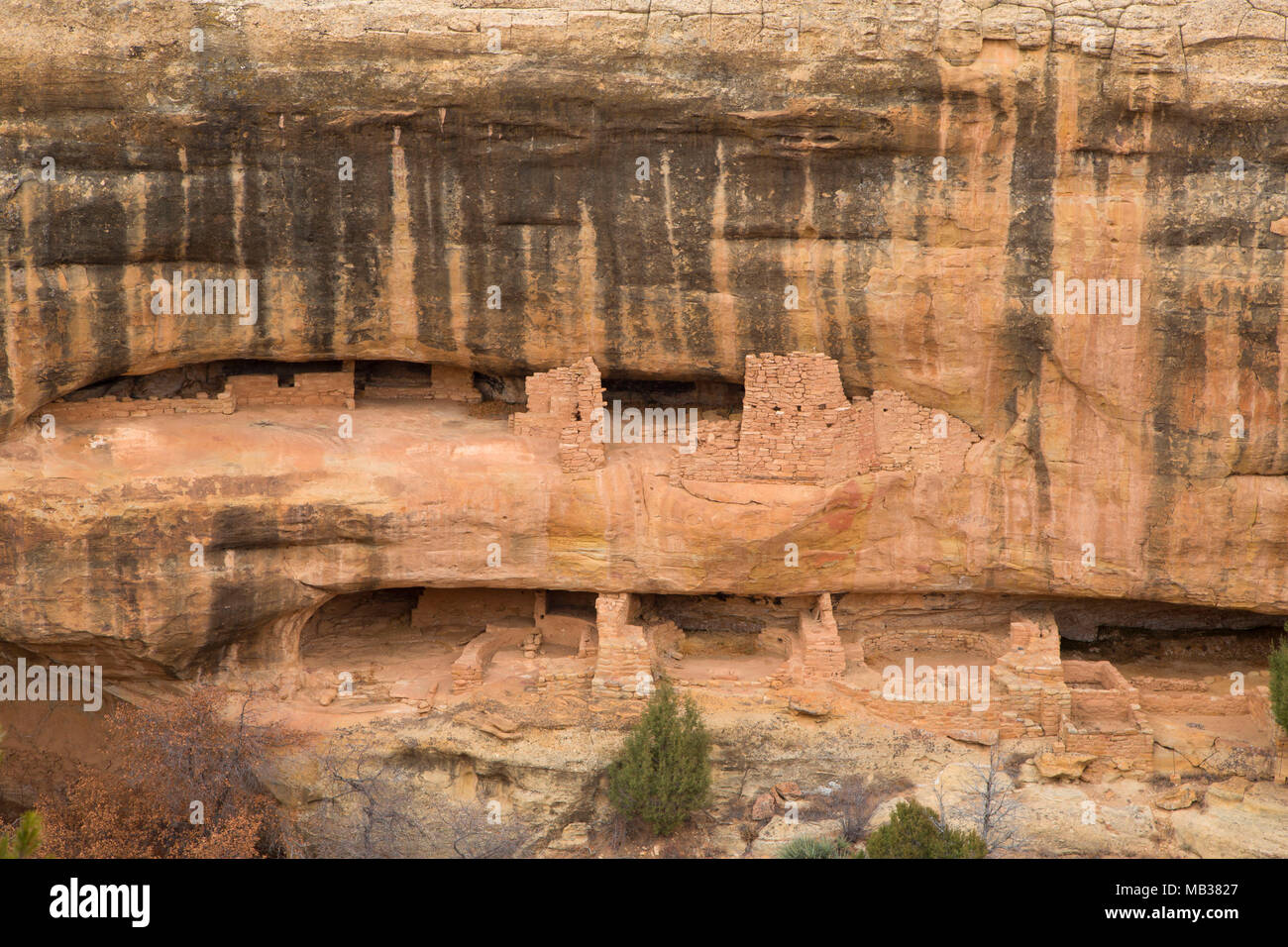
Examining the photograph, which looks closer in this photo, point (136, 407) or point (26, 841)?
point (26, 841)

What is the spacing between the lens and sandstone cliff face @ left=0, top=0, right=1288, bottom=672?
13.4 metres

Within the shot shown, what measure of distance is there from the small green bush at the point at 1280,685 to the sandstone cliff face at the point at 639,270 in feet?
2.24

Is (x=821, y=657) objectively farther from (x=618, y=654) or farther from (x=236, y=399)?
(x=236, y=399)

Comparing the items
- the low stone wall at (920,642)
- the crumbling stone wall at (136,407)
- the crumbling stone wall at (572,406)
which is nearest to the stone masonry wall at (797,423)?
the crumbling stone wall at (572,406)

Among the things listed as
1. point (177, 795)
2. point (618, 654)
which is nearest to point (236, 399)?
point (177, 795)

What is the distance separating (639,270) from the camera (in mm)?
14492

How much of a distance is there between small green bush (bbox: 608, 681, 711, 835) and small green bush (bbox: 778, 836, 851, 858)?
1.09 m

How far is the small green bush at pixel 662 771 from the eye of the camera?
14359 millimetres

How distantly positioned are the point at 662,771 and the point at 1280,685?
240 inches

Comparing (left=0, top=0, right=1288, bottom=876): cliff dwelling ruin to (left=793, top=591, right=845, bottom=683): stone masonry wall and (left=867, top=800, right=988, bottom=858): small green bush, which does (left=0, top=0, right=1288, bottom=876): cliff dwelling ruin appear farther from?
(left=867, top=800, right=988, bottom=858): small green bush

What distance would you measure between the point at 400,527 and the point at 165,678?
3119 millimetres

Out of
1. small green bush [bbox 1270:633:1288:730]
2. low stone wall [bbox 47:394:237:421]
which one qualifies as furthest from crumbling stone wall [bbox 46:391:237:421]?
small green bush [bbox 1270:633:1288:730]

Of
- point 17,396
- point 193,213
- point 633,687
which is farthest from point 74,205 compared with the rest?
point 633,687

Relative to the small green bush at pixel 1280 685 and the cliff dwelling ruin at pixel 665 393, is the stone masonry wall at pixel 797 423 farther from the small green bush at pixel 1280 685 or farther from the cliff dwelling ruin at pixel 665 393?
the small green bush at pixel 1280 685
